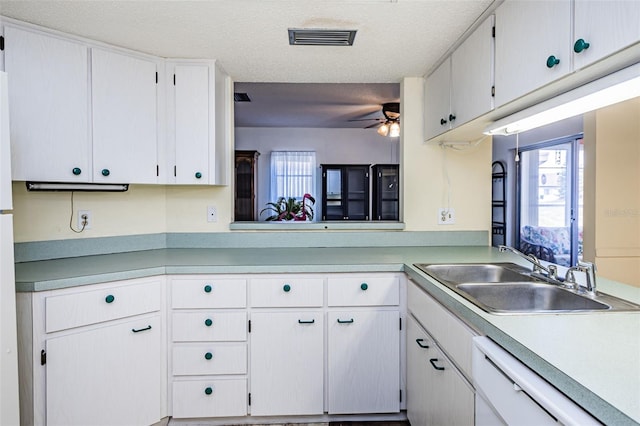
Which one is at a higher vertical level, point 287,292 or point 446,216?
point 446,216

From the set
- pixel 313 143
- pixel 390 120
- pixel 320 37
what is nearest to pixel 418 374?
pixel 320 37

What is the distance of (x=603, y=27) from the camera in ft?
3.06

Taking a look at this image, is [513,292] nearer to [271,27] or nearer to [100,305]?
[271,27]

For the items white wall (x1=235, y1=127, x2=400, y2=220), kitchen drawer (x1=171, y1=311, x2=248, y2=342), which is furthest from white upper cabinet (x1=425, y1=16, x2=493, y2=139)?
white wall (x1=235, y1=127, x2=400, y2=220)

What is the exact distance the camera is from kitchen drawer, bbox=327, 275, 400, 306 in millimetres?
1797

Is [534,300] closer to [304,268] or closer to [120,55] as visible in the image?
[304,268]

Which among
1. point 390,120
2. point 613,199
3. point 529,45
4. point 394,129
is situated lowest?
point 613,199

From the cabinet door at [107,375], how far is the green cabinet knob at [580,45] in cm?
187

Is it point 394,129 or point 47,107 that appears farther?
point 394,129

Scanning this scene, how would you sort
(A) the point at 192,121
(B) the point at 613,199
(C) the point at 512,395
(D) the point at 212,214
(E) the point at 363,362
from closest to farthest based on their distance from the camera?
(C) the point at 512,395 → (E) the point at 363,362 → (A) the point at 192,121 → (D) the point at 212,214 → (B) the point at 613,199

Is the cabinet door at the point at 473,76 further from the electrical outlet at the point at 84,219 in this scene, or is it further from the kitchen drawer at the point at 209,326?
the electrical outlet at the point at 84,219

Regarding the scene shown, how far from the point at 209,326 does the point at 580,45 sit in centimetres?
175

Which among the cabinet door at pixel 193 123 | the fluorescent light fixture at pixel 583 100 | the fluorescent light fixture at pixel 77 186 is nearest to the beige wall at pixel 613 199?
the fluorescent light fixture at pixel 583 100

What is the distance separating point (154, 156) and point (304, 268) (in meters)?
1.05
